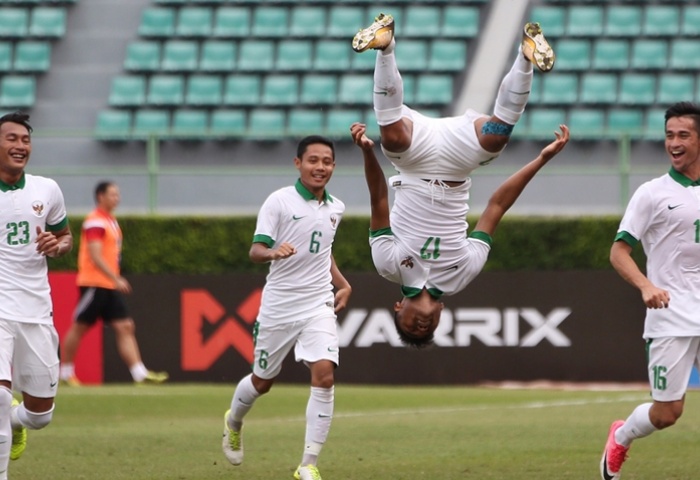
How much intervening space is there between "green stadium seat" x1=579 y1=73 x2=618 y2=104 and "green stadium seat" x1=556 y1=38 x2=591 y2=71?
0.23 meters

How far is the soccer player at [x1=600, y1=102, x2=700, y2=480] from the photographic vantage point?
26.8ft

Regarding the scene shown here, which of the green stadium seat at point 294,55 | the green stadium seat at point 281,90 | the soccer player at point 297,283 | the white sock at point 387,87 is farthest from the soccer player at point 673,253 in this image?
the green stadium seat at point 294,55

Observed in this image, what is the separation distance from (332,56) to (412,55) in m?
1.43

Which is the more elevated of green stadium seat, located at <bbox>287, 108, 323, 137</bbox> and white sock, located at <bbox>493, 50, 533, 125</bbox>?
white sock, located at <bbox>493, 50, 533, 125</bbox>

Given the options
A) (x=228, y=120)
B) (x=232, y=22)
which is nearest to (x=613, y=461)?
(x=228, y=120)

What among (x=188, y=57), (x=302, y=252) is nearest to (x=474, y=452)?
(x=302, y=252)

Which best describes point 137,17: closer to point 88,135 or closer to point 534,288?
point 88,135

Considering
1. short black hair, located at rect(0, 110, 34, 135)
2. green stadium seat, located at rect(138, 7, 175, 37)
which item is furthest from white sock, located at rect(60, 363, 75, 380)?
green stadium seat, located at rect(138, 7, 175, 37)

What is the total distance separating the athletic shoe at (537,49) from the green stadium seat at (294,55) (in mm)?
15570

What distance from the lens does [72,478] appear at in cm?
926

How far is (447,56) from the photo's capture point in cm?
2416

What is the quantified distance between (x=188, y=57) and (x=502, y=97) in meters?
16.4

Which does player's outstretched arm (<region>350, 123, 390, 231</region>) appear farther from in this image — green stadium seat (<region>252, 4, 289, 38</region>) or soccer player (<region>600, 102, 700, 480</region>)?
green stadium seat (<region>252, 4, 289, 38</region>)

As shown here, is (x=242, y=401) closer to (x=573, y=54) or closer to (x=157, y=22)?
(x=573, y=54)
